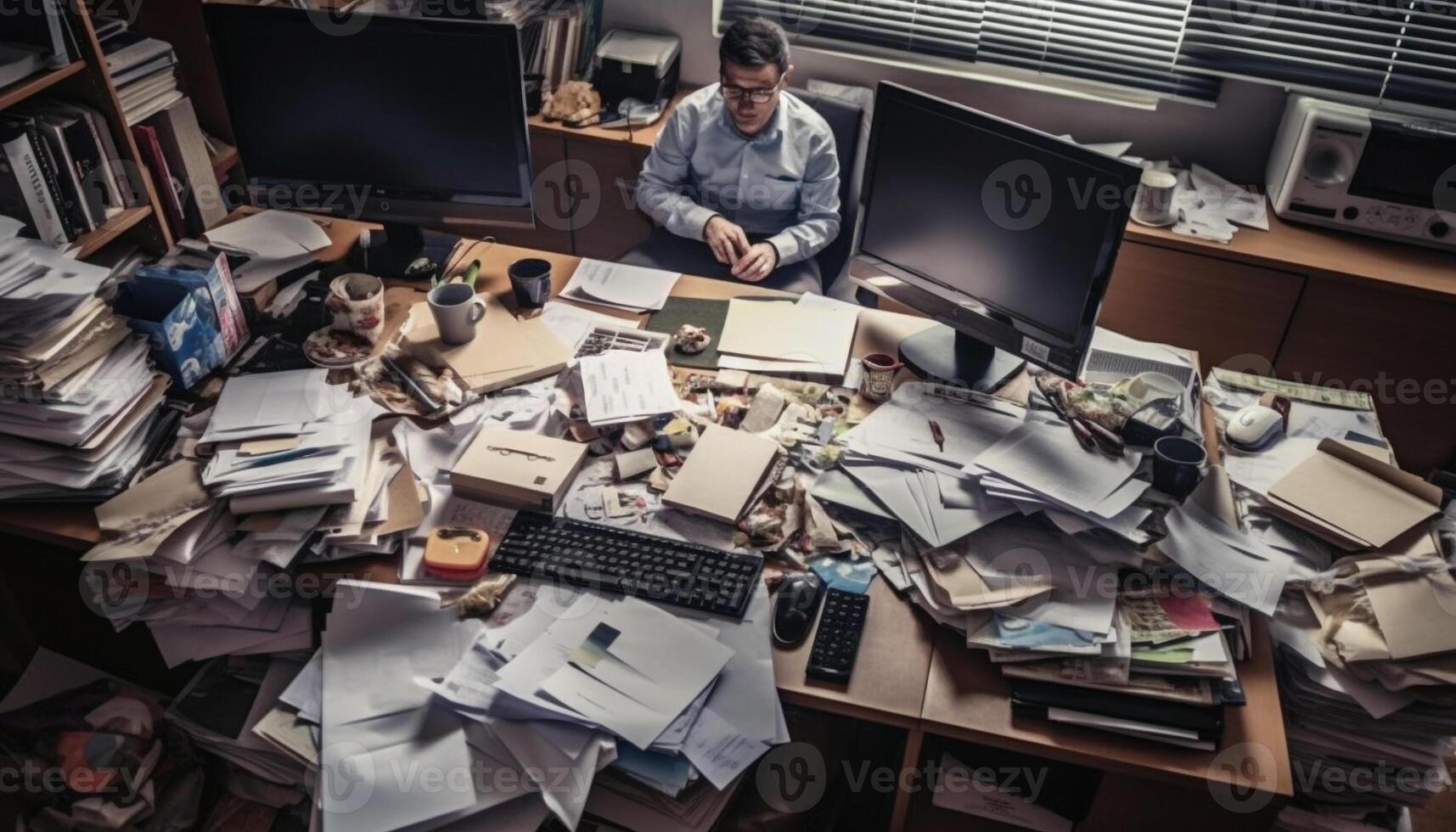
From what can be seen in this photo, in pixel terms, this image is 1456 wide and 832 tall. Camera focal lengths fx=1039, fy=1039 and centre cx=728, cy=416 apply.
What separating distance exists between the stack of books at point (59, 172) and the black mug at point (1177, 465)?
2110 millimetres

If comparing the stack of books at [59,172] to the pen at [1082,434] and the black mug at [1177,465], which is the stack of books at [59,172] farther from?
the black mug at [1177,465]

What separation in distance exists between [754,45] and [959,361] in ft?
3.26

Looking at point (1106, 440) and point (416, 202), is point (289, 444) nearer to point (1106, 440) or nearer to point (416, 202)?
point (416, 202)

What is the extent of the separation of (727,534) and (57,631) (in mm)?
1396

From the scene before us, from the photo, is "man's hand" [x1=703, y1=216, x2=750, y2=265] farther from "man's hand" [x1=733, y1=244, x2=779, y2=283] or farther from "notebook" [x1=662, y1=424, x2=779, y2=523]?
"notebook" [x1=662, y1=424, x2=779, y2=523]

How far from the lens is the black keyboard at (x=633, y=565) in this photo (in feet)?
5.14

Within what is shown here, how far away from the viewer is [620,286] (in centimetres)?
225

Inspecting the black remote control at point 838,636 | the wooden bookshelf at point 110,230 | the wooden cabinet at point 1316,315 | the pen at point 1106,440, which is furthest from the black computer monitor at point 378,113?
the wooden cabinet at point 1316,315

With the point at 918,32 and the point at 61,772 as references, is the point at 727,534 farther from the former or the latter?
the point at 918,32

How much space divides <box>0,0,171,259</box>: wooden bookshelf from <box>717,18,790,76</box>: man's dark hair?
1.34 meters

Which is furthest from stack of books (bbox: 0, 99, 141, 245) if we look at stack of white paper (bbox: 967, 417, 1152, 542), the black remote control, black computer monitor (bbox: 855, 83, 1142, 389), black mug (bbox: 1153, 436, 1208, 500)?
black mug (bbox: 1153, 436, 1208, 500)

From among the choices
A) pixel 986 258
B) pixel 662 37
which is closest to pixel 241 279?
pixel 986 258

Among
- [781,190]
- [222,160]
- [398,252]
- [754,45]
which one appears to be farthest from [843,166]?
[222,160]

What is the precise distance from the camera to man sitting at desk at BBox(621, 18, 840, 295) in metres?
2.53
